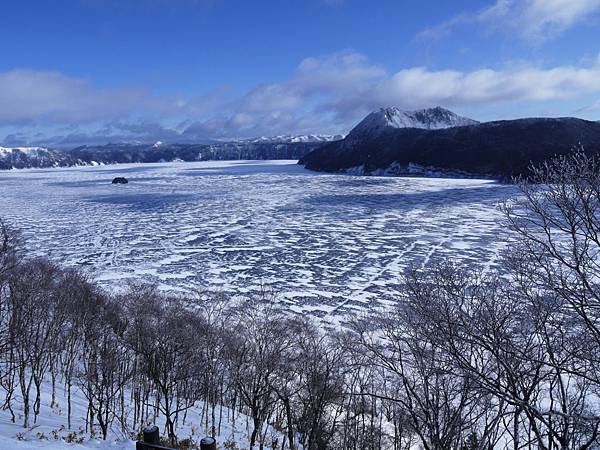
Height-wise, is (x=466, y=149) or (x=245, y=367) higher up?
(x=466, y=149)

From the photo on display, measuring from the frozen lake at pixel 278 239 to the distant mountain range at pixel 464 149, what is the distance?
1429 inches

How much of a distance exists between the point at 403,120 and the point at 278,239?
449ft

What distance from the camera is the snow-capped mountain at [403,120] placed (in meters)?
143

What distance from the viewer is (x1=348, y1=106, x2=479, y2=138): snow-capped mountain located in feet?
469

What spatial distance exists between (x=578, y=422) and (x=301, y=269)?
19.6 m

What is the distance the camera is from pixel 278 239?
33062 millimetres

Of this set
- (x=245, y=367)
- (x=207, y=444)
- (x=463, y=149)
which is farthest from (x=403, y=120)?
(x=207, y=444)

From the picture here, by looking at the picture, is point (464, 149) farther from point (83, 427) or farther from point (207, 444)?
point (207, 444)

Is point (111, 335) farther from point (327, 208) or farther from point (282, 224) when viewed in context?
point (327, 208)

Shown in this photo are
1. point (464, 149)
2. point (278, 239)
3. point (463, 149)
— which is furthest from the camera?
point (463, 149)

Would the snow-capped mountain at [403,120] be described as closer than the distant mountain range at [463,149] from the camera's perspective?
No

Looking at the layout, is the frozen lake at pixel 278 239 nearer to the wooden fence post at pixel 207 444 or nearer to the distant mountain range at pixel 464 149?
the wooden fence post at pixel 207 444

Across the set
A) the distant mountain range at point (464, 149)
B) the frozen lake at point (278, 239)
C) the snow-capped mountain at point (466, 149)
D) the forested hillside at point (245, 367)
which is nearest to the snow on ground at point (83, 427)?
the forested hillside at point (245, 367)

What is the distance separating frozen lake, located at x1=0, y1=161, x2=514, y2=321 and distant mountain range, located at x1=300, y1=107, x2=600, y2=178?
119 ft
